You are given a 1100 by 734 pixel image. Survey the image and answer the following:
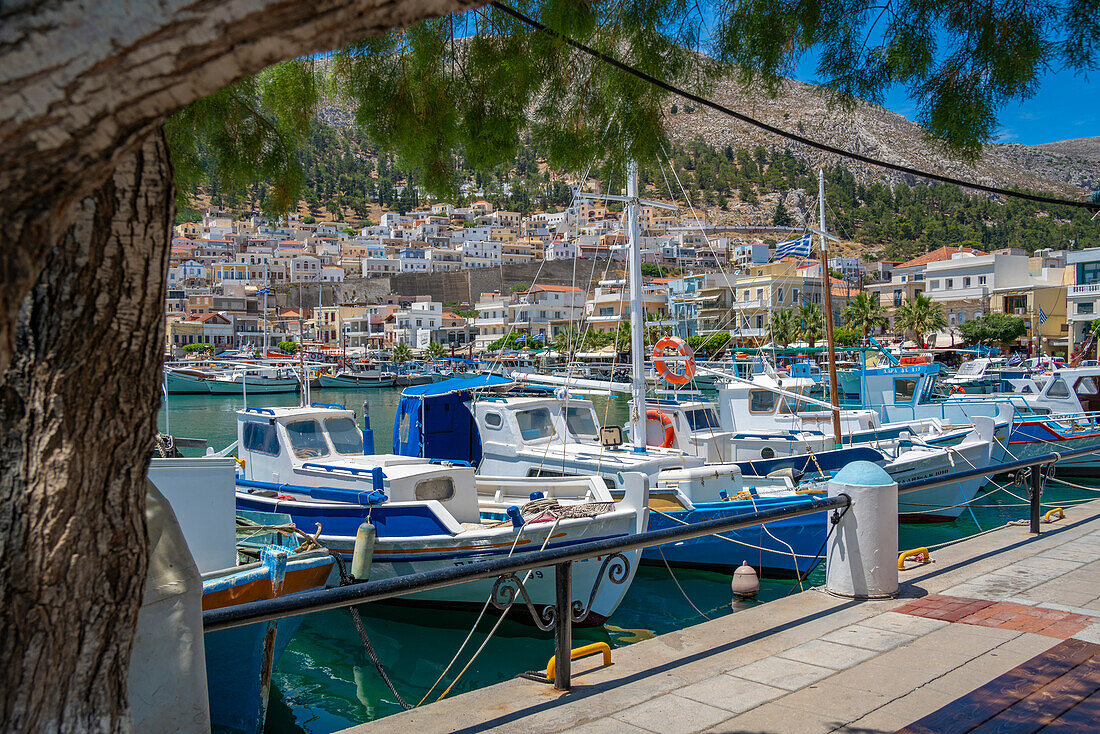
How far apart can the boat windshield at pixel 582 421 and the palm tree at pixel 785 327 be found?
53636 millimetres

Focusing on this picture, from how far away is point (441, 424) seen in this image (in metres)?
15.5

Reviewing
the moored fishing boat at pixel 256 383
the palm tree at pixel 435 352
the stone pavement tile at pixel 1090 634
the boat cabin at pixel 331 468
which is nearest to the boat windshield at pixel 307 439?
the boat cabin at pixel 331 468

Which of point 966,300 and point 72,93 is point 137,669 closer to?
point 72,93

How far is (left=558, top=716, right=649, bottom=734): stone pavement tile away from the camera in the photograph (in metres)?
4.05

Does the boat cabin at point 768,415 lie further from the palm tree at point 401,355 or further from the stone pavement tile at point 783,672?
the palm tree at point 401,355

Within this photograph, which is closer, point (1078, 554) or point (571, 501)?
point (1078, 554)

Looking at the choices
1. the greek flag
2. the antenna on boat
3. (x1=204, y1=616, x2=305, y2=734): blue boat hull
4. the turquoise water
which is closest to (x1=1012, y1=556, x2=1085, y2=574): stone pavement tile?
the turquoise water

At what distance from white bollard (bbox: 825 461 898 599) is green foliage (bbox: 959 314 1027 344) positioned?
64941mm

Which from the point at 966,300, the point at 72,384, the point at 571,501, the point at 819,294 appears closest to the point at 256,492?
the point at 571,501

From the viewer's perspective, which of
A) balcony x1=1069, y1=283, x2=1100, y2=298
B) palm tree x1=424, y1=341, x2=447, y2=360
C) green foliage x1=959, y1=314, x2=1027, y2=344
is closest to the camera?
balcony x1=1069, y1=283, x2=1100, y2=298

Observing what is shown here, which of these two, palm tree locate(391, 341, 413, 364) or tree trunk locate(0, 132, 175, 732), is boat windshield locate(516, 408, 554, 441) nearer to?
tree trunk locate(0, 132, 175, 732)

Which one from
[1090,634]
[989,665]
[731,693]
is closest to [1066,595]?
[1090,634]

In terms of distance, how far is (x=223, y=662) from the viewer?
23.4 feet

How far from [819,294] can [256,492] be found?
3298 inches
